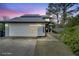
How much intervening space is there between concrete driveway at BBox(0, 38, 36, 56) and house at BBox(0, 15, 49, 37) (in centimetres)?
7

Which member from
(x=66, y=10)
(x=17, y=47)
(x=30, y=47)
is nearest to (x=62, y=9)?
(x=66, y=10)

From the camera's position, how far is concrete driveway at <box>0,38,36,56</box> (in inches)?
168

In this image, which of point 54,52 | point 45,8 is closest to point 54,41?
point 54,52

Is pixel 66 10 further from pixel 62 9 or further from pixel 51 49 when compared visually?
pixel 51 49

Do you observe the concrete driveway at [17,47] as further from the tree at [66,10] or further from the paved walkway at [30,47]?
the tree at [66,10]

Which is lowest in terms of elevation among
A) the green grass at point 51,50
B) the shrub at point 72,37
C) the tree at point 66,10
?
the green grass at point 51,50

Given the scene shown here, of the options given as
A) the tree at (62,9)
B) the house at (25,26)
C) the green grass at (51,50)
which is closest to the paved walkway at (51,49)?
the green grass at (51,50)

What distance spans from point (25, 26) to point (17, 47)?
31cm

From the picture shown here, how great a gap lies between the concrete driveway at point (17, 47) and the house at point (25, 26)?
7 cm

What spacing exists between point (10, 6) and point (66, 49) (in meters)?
0.97

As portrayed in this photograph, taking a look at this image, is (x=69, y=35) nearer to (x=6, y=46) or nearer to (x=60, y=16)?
(x=60, y=16)

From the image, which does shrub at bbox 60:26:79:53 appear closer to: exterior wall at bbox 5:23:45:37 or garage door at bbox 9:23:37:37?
exterior wall at bbox 5:23:45:37

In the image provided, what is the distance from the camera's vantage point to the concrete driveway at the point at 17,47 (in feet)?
14.0

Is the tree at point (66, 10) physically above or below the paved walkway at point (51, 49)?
above
